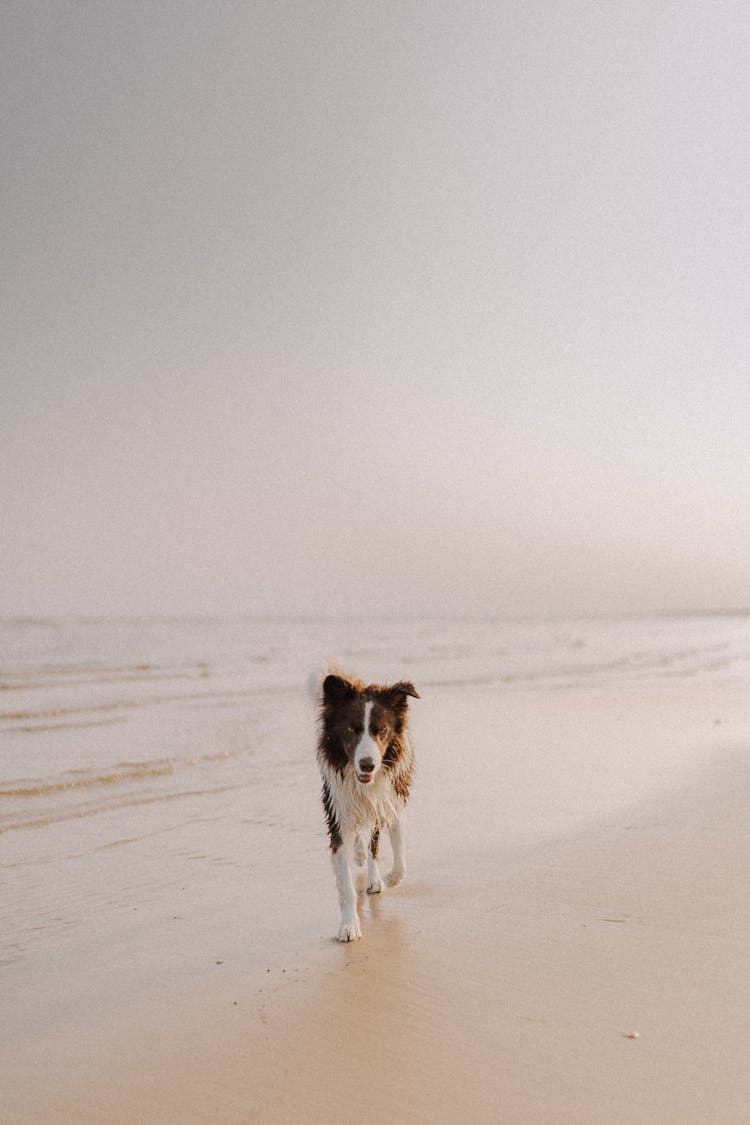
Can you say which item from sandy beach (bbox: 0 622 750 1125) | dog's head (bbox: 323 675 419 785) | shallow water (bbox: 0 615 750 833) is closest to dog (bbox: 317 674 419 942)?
dog's head (bbox: 323 675 419 785)

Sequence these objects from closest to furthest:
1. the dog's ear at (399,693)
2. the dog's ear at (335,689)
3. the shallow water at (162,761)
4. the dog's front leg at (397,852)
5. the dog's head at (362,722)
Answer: the dog's head at (362,722) → the dog's ear at (335,689) → the dog's ear at (399,693) → the dog's front leg at (397,852) → the shallow water at (162,761)

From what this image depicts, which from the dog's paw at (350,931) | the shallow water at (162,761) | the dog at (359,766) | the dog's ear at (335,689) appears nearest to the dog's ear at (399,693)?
the dog at (359,766)

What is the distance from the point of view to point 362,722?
203 inches

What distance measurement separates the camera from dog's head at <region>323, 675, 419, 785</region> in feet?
16.6

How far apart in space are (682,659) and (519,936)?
2420cm

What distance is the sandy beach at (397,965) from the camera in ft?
10.3

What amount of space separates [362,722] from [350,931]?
113 cm

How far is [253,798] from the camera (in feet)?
28.1

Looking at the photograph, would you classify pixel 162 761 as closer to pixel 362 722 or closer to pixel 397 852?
pixel 397 852

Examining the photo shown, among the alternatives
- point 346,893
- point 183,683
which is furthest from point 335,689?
point 183,683

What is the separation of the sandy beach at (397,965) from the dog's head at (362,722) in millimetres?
920

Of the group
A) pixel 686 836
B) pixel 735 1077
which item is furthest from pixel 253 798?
pixel 735 1077

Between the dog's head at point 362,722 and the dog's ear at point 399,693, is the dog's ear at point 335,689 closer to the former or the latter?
the dog's head at point 362,722

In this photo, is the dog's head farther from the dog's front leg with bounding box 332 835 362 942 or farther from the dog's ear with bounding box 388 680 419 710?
the dog's front leg with bounding box 332 835 362 942
